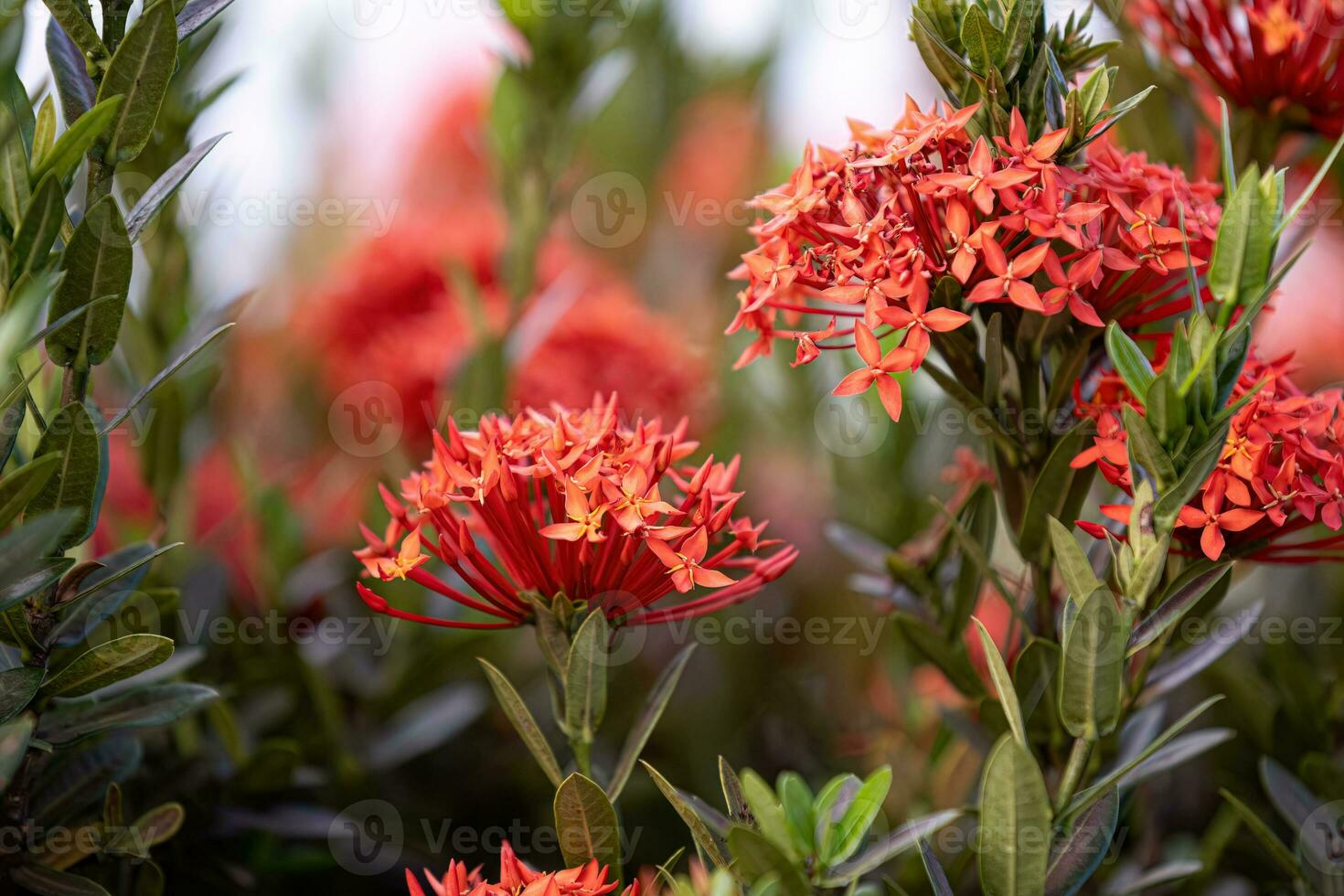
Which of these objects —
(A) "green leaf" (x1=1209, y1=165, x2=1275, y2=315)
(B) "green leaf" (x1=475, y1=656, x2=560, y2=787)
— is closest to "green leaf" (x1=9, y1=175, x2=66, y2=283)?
(B) "green leaf" (x1=475, y1=656, x2=560, y2=787)

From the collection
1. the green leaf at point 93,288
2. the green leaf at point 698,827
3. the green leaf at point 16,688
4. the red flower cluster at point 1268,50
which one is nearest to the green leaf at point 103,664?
the green leaf at point 16,688

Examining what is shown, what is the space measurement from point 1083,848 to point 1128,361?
20 cm

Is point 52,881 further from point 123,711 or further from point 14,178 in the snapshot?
point 14,178

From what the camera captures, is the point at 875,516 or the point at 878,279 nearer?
the point at 878,279

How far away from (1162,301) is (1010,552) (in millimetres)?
286

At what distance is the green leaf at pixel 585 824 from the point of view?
43cm

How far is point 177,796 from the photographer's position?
619 mm

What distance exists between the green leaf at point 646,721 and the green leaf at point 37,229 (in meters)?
0.32

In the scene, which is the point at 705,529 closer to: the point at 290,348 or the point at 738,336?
the point at 738,336

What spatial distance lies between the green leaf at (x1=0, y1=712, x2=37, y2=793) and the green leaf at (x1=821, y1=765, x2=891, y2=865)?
31 cm

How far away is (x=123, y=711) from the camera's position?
0.48m

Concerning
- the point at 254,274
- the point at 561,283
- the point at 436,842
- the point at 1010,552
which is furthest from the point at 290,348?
the point at 1010,552

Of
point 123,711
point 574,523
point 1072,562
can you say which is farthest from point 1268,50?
point 123,711

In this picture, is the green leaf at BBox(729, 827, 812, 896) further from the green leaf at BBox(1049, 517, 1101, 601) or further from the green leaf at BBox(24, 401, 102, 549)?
the green leaf at BBox(24, 401, 102, 549)
